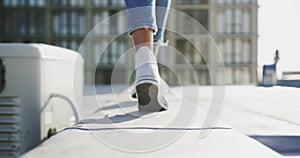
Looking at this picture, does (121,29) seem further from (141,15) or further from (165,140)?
(165,140)

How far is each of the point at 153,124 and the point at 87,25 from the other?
29.0 ft

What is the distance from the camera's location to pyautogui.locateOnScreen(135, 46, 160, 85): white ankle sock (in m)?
0.90

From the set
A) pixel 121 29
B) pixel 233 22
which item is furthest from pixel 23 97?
pixel 233 22

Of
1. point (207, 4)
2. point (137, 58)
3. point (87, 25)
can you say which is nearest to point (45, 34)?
point (87, 25)

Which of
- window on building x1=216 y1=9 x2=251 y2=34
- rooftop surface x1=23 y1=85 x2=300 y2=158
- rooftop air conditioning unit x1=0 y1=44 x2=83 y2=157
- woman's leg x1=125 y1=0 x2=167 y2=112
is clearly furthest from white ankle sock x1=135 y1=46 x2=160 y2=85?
window on building x1=216 y1=9 x2=251 y2=34

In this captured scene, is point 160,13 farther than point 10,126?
Yes

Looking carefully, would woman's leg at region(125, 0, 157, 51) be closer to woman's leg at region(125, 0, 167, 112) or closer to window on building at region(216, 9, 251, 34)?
woman's leg at region(125, 0, 167, 112)

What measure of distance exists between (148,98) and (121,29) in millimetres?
8435

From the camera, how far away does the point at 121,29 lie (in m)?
9.23

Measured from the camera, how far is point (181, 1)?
9.35 meters

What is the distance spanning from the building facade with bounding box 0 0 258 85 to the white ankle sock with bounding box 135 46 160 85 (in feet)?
26.5

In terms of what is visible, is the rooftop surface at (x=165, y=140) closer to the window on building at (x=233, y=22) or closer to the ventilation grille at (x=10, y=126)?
the ventilation grille at (x=10, y=126)

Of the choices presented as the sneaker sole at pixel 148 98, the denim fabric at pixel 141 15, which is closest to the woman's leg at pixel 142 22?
the denim fabric at pixel 141 15

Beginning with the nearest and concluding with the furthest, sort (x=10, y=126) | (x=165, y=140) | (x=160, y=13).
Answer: (x=165, y=140) → (x=10, y=126) → (x=160, y=13)
